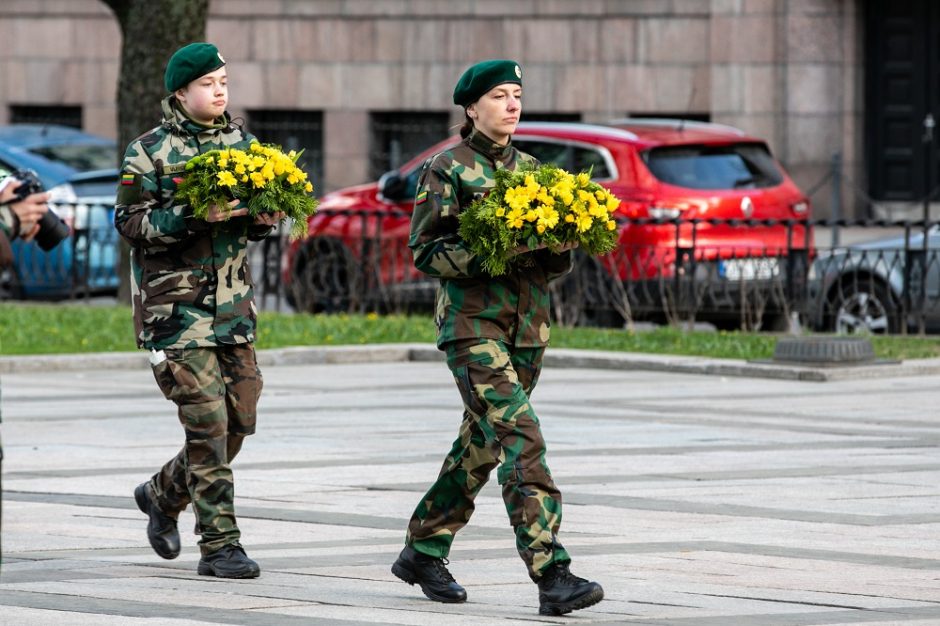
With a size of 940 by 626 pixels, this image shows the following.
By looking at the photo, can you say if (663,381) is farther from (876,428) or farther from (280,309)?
(280,309)

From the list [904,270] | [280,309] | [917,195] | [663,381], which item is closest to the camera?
[663,381]

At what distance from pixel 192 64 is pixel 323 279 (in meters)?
11.0

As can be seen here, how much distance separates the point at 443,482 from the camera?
22.9 ft

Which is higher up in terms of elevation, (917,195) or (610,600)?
(917,195)

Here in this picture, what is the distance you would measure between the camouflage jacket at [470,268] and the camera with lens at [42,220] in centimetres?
168

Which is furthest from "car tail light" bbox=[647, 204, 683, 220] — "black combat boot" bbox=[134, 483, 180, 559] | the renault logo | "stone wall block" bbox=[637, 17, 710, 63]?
"stone wall block" bbox=[637, 17, 710, 63]

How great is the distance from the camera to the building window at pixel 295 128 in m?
31.5

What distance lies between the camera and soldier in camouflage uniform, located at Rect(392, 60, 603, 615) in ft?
22.0

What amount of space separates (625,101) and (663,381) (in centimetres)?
1591

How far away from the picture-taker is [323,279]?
18.4m

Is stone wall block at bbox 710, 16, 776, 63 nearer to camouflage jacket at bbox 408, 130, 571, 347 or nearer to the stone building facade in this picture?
the stone building facade

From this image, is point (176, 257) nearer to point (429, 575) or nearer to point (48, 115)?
point (429, 575)

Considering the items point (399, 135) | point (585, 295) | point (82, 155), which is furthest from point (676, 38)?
point (585, 295)

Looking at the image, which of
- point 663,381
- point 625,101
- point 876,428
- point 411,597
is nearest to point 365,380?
point 663,381
